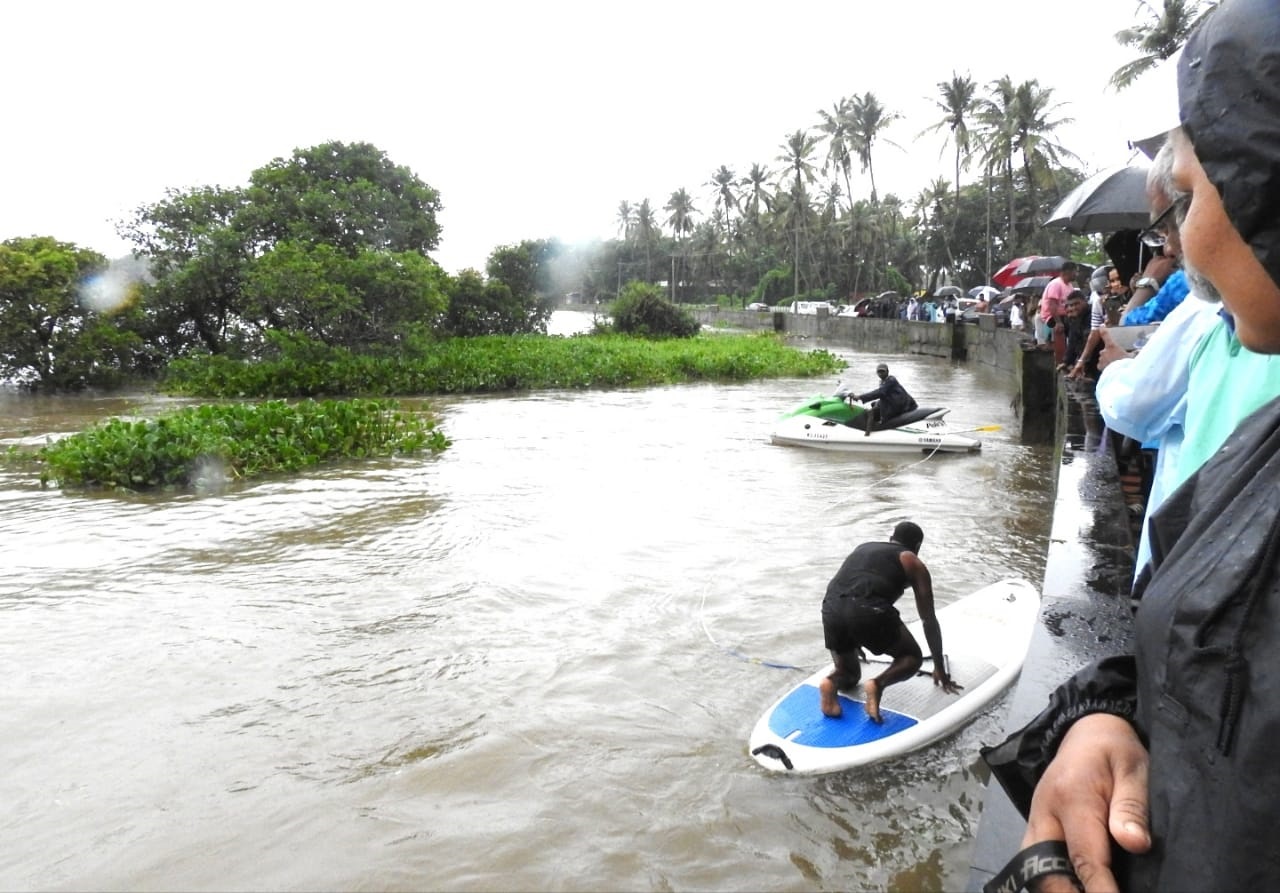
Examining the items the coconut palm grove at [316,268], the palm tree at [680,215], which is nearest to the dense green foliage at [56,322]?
the coconut palm grove at [316,268]

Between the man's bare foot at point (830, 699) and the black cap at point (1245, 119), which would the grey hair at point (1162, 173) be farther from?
the man's bare foot at point (830, 699)

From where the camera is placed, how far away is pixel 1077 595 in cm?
392

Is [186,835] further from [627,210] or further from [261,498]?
[627,210]

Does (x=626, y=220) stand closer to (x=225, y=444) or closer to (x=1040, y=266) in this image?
(x=1040, y=266)

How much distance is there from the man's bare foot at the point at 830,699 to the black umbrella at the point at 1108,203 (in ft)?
A: 17.3

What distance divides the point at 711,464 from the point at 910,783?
8.91 meters

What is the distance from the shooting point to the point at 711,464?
43.2 feet

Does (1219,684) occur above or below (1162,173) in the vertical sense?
below

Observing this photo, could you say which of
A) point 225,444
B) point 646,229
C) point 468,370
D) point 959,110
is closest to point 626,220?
point 646,229

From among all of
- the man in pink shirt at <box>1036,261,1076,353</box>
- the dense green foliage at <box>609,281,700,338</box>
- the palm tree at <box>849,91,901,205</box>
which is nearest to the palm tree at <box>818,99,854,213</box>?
the palm tree at <box>849,91,901,205</box>

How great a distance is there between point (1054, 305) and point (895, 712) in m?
12.6

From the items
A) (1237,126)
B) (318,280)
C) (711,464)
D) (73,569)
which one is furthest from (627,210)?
(1237,126)

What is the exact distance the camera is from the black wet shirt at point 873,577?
4.53m

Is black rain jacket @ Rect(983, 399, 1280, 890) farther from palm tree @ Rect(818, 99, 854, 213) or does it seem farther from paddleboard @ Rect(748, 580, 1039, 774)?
palm tree @ Rect(818, 99, 854, 213)
